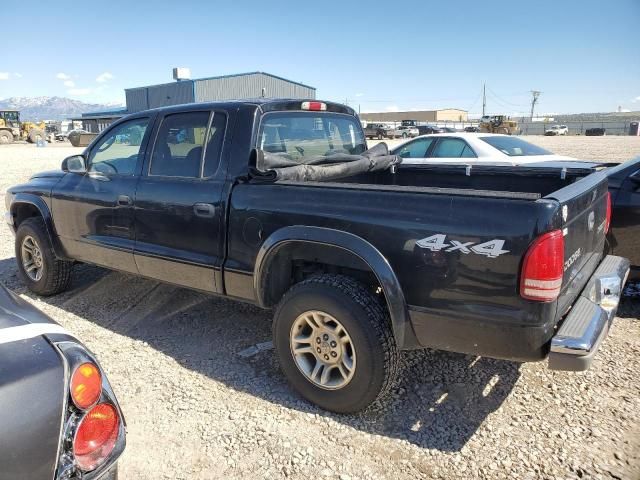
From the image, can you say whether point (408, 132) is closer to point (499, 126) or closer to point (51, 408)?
point (499, 126)

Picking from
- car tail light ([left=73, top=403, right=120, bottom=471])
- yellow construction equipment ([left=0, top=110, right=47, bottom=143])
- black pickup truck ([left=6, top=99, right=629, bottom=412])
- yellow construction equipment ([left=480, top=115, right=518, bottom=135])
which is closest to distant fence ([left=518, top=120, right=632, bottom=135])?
yellow construction equipment ([left=480, top=115, right=518, bottom=135])

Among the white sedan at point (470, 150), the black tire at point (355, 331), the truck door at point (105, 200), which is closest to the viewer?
the black tire at point (355, 331)

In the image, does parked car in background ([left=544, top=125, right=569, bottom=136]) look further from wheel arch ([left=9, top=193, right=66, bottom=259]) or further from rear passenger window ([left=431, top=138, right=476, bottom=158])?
wheel arch ([left=9, top=193, right=66, bottom=259])

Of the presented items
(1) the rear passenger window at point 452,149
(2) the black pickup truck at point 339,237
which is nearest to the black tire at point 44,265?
(2) the black pickup truck at point 339,237

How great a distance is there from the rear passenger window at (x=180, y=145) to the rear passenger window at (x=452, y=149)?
549 centimetres

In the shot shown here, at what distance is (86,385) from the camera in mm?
1656

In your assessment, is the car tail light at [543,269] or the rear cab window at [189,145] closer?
the car tail light at [543,269]

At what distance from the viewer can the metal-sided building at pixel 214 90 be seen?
45531 millimetres

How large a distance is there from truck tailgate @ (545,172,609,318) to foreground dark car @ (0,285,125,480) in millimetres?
2150

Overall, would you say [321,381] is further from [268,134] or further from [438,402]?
[268,134]

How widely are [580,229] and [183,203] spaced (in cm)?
263

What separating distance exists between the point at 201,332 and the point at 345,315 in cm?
187

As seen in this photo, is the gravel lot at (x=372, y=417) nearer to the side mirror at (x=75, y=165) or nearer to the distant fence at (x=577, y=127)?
the side mirror at (x=75, y=165)

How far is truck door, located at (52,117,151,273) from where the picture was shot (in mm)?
4113
